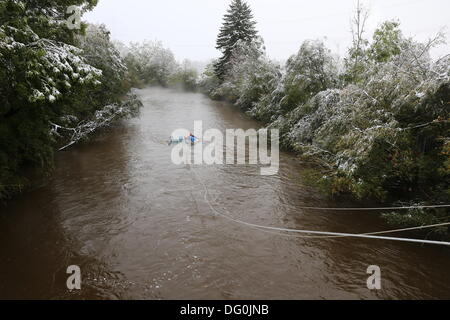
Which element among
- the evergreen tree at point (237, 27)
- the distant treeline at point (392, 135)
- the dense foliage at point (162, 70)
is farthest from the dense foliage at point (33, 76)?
the dense foliage at point (162, 70)

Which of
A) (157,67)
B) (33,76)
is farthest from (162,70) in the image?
(33,76)

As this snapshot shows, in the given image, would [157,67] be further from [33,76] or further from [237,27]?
[33,76]

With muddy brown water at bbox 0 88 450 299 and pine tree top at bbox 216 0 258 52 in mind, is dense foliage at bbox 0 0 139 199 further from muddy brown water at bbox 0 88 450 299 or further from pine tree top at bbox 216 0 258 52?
pine tree top at bbox 216 0 258 52

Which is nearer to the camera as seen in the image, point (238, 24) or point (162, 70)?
point (238, 24)

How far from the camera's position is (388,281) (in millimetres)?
6184

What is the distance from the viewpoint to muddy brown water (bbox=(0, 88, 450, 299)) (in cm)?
584

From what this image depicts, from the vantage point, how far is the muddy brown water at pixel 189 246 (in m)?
5.84

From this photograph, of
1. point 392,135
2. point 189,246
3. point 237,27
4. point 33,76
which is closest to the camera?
point 33,76

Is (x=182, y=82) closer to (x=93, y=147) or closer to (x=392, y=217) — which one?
(x=93, y=147)

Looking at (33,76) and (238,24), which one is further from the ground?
(238,24)

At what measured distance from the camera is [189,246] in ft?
23.4

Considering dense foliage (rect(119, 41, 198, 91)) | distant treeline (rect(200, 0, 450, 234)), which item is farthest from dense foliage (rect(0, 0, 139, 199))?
dense foliage (rect(119, 41, 198, 91))
